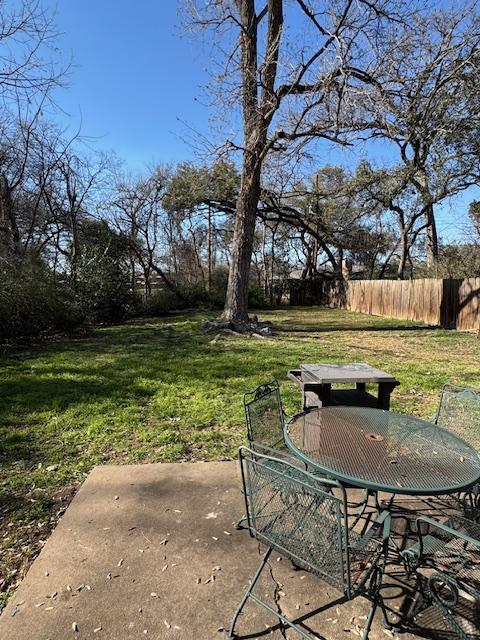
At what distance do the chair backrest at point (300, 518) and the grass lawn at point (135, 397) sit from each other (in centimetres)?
130

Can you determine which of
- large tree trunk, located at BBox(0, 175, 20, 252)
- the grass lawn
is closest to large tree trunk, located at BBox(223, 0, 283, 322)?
the grass lawn

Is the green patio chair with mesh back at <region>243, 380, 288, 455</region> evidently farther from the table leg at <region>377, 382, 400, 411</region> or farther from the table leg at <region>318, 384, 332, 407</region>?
the table leg at <region>377, 382, 400, 411</region>

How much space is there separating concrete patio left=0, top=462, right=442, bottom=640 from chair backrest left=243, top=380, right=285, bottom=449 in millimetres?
437

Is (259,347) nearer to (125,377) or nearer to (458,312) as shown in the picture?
(125,377)

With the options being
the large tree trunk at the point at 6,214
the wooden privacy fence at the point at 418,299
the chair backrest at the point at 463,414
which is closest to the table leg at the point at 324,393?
the chair backrest at the point at 463,414

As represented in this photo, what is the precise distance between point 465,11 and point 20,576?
10289mm

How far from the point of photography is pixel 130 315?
46.4 feet

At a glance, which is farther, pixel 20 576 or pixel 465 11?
pixel 465 11

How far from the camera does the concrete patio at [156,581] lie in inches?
60.8

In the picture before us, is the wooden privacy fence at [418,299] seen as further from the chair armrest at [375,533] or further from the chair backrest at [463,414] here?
the chair armrest at [375,533]

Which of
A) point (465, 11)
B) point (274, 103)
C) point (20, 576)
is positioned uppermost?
point (465, 11)

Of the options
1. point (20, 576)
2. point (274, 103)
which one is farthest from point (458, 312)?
point (20, 576)

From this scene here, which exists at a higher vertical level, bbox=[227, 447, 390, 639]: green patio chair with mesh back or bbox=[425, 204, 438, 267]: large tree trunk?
bbox=[425, 204, 438, 267]: large tree trunk

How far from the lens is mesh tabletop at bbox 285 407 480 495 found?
1580 millimetres
